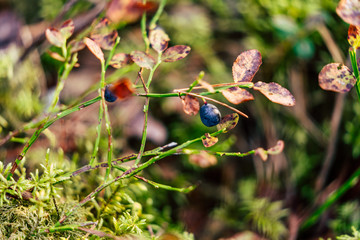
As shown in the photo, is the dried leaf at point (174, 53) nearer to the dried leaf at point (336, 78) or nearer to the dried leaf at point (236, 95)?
the dried leaf at point (236, 95)

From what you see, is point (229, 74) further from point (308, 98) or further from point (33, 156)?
point (33, 156)

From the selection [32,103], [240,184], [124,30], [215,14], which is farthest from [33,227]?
[215,14]

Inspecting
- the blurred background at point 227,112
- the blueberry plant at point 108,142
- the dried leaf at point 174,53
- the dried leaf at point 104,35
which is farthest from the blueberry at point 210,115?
the blurred background at point 227,112

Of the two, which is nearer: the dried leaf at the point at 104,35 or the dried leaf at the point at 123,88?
the dried leaf at the point at 123,88

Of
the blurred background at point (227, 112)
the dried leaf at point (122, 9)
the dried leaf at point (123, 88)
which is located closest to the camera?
the dried leaf at point (123, 88)

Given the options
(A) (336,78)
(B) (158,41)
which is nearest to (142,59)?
(B) (158,41)

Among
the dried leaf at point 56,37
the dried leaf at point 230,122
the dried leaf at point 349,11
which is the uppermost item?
the dried leaf at point 349,11

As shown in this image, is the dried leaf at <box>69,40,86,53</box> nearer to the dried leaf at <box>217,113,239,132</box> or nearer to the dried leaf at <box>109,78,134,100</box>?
the dried leaf at <box>109,78,134,100</box>
